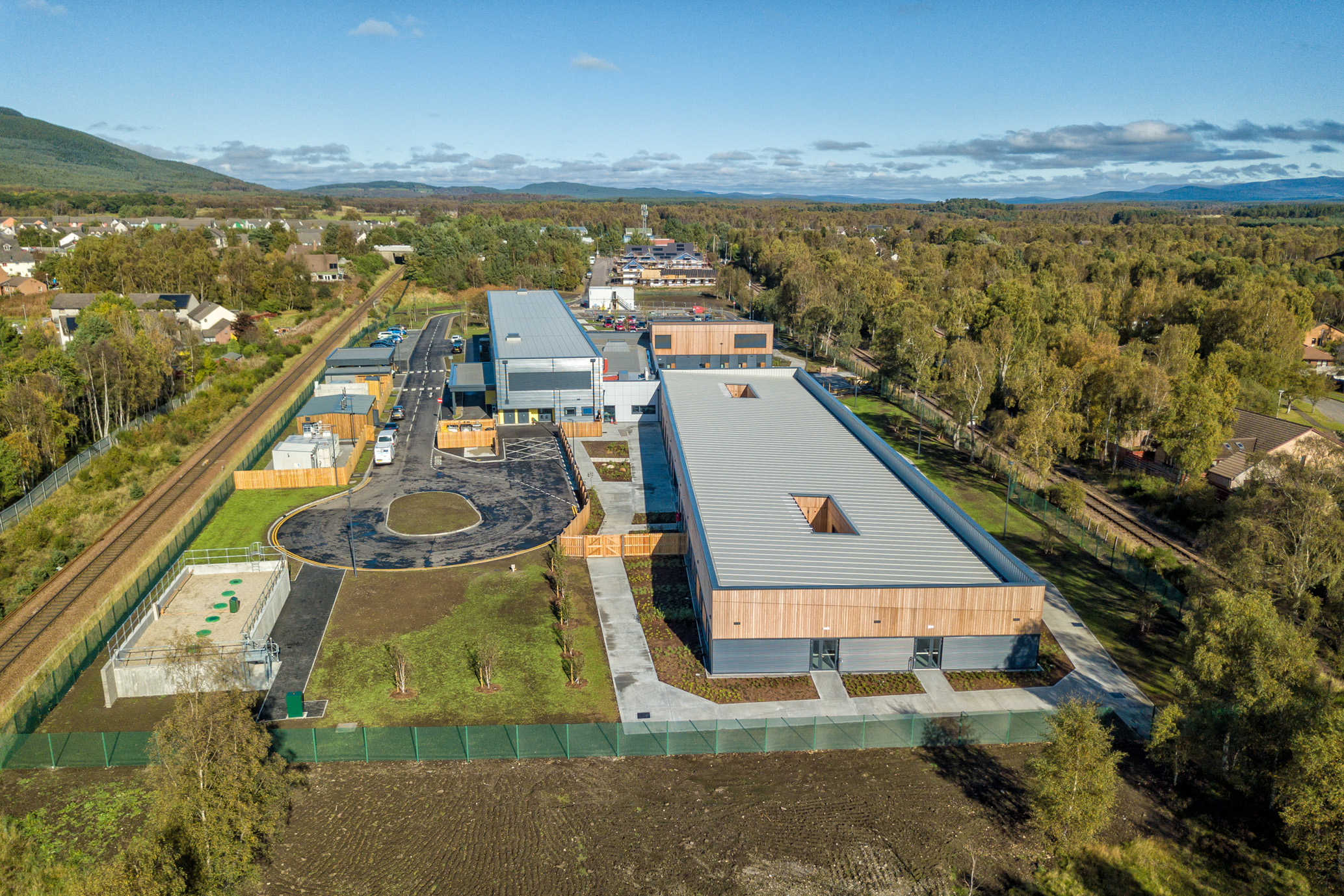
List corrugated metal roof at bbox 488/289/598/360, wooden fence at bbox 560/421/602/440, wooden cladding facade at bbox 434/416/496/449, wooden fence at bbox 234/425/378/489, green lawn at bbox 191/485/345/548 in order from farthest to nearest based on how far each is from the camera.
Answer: corrugated metal roof at bbox 488/289/598/360
wooden fence at bbox 560/421/602/440
wooden cladding facade at bbox 434/416/496/449
wooden fence at bbox 234/425/378/489
green lawn at bbox 191/485/345/548

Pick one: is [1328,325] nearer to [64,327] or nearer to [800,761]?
[800,761]

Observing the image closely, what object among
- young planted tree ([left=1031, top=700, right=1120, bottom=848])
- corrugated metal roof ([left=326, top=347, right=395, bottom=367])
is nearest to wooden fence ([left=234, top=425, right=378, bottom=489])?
corrugated metal roof ([left=326, top=347, right=395, bottom=367])

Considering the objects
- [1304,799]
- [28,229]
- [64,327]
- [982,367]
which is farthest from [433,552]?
[28,229]

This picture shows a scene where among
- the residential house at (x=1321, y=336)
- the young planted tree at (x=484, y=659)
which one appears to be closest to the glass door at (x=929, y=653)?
the young planted tree at (x=484, y=659)

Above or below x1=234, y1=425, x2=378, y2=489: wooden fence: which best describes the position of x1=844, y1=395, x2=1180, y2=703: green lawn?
below

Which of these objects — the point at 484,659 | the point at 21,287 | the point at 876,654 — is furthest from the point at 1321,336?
the point at 21,287

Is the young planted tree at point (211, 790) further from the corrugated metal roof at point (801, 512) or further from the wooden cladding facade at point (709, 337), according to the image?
the wooden cladding facade at point (709, 337)

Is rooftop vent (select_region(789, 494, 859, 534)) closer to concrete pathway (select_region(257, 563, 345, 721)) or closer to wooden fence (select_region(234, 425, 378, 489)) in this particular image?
concrete pathway (select_region(257, 563, 345, 721))
